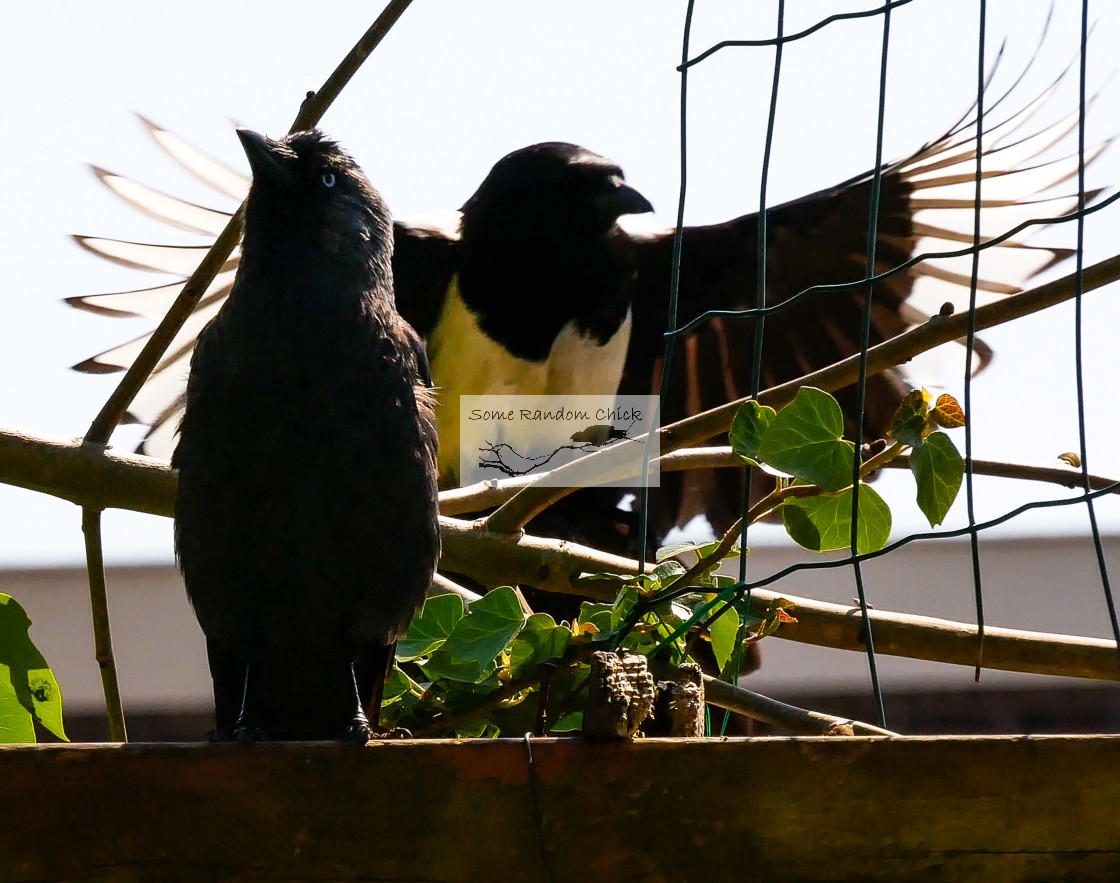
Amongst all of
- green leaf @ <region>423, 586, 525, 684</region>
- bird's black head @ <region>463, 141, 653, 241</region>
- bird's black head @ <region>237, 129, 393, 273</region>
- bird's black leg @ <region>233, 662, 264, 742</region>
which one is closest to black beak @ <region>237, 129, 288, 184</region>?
bird's black head @ <region>237, 129, 393, 273</region>

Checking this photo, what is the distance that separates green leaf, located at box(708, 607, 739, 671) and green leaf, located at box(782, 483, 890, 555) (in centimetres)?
12

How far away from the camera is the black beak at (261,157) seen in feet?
6.05

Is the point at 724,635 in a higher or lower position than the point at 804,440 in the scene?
lower

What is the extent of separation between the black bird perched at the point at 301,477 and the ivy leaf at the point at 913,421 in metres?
0.70

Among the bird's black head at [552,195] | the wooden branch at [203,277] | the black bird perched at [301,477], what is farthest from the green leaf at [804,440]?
the bird's black head at [552,195]

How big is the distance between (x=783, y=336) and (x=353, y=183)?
218cm

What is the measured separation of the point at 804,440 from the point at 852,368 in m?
0.36

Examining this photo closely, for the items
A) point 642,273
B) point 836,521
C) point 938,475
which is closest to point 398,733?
point 836,521

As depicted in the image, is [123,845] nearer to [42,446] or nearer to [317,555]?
[317,555]

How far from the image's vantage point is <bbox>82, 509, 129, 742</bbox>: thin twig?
1.86 meters

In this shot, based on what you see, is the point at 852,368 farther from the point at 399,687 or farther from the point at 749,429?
the point at 399,687

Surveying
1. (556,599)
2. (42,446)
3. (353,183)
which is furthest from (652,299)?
(42,446)

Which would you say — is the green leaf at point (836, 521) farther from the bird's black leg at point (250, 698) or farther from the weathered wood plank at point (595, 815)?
the bird's black leg at point (250, 698)

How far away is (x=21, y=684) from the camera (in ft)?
4.51
